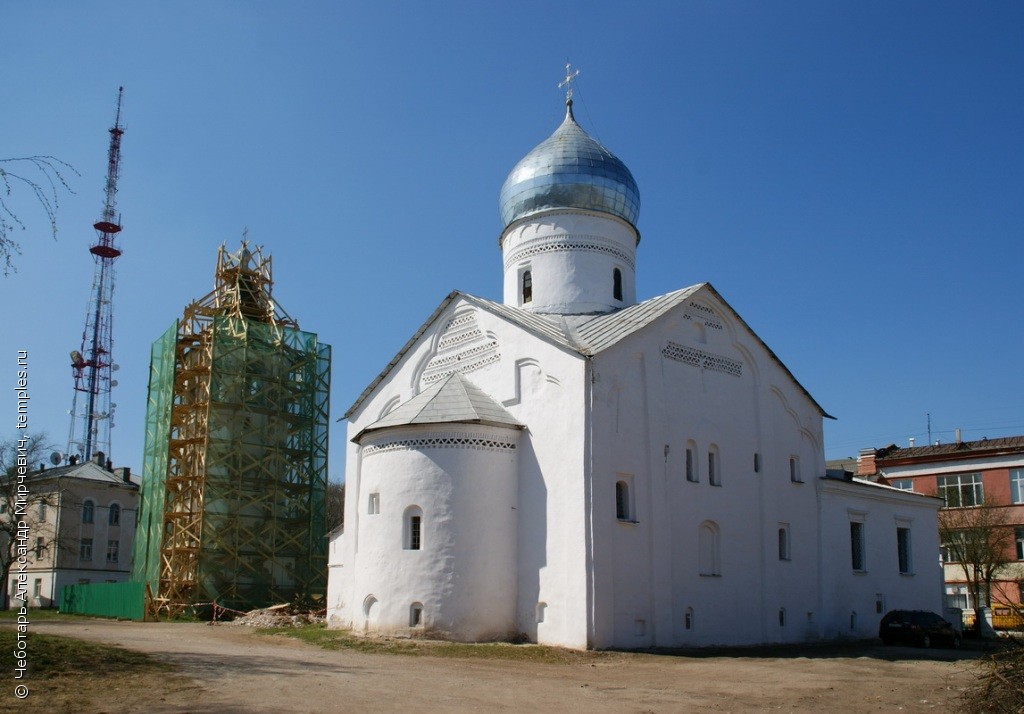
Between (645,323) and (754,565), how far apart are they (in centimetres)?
644

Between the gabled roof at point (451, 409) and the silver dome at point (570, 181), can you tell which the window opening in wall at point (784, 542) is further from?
the silver dome at point (570, 181)

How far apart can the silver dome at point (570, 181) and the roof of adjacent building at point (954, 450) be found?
20.1 metres

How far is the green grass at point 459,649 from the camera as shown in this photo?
637 inches

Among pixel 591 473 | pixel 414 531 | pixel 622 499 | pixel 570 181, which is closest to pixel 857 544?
pixel 622 499

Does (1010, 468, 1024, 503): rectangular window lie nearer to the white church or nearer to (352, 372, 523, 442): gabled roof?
the white church

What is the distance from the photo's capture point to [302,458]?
30.0 metres

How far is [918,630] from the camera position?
21359mm

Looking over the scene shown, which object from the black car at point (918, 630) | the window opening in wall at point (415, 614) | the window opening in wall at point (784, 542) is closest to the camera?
the window opening in wall at point (415, 614)

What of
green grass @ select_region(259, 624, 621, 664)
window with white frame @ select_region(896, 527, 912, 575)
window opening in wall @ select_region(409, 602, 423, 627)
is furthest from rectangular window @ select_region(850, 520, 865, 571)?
window opening in wall @ select_region(409, 602, 423, 627)

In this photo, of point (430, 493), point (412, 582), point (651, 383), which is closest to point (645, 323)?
point (651, 383)

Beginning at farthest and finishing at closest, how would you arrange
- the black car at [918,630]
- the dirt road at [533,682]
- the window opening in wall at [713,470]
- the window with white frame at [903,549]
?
the window with white frame at [903,549], the black car at [918,630], the window opening in wall at [713,470], the dirt road at [533,682]

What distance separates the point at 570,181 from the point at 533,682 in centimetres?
1484

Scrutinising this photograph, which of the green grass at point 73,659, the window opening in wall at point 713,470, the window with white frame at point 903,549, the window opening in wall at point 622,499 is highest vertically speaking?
the window opening in wall at point 713,470

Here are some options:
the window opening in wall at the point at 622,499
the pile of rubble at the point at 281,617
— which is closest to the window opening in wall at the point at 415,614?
the window opening in wall at the point at 622,499
